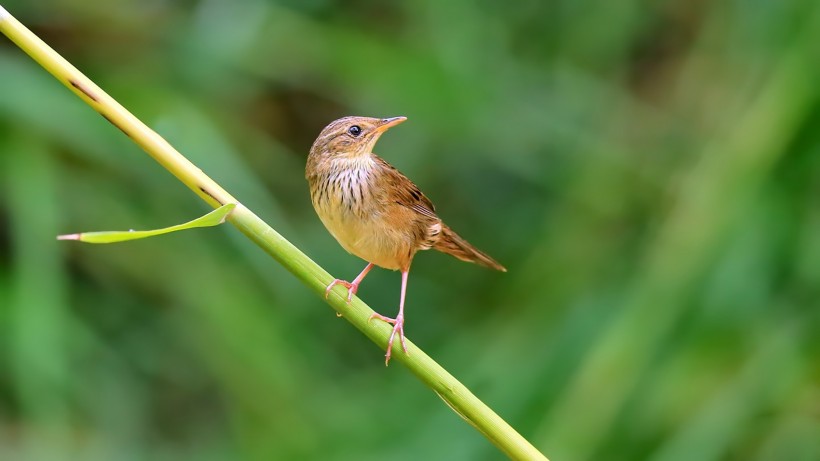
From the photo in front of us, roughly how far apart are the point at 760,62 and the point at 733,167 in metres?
0.52

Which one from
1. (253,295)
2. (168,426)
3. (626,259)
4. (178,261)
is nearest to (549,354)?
(626,259)

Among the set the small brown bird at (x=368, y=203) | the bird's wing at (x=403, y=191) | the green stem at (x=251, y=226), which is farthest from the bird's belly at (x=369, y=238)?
the green stem at (x=251, y=226)

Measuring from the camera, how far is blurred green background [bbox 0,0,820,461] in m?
3.47

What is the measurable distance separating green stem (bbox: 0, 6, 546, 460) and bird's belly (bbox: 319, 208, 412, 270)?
849 mm

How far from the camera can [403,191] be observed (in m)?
2.79

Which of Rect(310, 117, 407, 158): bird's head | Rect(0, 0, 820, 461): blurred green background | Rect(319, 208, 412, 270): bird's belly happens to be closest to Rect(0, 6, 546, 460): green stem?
Rect(319, 208, 412, 270): bird's belly

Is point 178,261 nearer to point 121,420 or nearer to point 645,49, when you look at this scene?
point 121,420

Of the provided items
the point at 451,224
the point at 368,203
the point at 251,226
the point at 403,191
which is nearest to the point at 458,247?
the point at 403,191

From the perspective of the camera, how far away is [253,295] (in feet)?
13.8

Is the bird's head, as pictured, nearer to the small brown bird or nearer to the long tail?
the small brown bird

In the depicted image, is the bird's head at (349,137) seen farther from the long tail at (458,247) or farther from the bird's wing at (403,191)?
the long tail at (458,247)

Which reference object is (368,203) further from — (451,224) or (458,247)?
(451,224)

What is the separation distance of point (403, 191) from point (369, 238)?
0.87 feet

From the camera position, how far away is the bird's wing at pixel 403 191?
2.76 m
